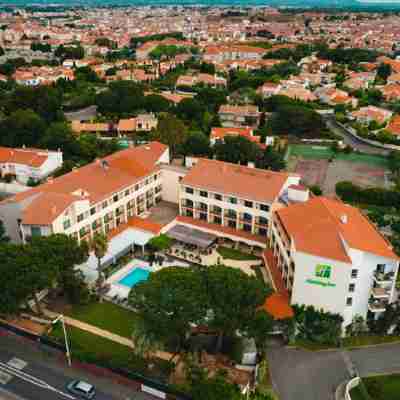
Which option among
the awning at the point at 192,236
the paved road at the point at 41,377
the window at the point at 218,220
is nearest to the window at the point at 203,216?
the window at the point at 218,220

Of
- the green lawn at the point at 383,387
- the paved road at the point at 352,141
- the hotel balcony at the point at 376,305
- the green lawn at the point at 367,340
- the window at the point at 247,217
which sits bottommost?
the paved road at the point at 352,141

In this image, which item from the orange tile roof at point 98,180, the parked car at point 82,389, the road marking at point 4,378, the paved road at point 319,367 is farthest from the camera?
the orange tile roof at point 98,180

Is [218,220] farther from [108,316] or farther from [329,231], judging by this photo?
[108,316]

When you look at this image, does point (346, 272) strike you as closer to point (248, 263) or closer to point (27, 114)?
point (248, 263)

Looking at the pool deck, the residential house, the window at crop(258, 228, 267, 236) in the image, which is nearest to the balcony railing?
the window at crop(258, 228, 267, 236)

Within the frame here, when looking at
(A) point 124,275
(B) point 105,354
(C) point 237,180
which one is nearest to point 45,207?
(A) point 124,275

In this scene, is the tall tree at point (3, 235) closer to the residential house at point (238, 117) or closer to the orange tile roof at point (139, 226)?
the orange tile roof at point (139, 226)
